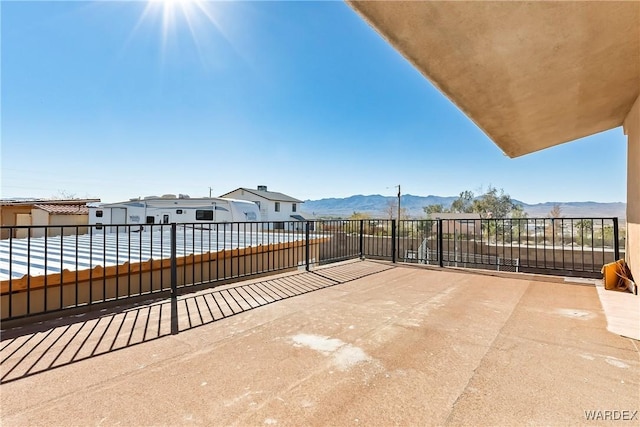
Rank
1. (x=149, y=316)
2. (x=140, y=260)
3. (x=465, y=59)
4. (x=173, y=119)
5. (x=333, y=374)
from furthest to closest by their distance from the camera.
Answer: (x=173, y=119) < (x=140, y=260) < (x=149, y=316) < (x=465, y=59) < (x=333, y=374)

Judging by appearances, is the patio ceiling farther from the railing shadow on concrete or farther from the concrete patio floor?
the railing shadow on concrete

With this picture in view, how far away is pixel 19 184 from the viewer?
49.5 m

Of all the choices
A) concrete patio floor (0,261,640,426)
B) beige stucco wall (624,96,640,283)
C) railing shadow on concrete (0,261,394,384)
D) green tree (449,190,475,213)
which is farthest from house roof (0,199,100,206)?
green tree (449,190,475,213)

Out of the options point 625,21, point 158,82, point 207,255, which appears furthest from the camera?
point 158,82

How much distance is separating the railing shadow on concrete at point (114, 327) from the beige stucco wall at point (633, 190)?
376cm

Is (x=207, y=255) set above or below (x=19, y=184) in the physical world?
below

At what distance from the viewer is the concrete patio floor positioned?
1.36 m

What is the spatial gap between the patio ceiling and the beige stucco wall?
301 mm

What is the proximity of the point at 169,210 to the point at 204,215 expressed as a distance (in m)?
1.76

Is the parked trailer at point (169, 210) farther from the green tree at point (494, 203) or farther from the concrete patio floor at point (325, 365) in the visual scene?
the green tree at point (494, 203)

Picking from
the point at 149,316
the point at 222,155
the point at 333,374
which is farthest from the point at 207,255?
the point at 222,155

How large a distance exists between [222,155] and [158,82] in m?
→ 13.3

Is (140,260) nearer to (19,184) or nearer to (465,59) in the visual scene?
(465,59)
